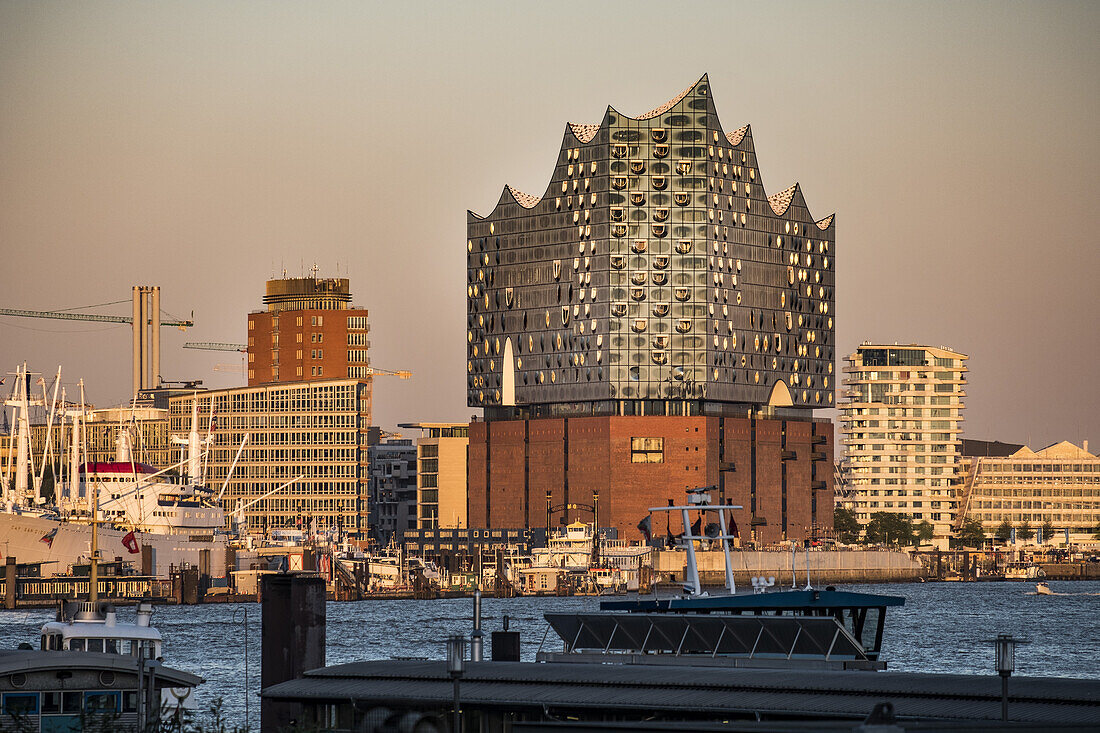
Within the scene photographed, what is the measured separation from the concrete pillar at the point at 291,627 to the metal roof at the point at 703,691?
2.92 metres

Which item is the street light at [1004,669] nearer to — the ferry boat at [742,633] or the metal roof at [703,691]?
the metal roof at [703,691]

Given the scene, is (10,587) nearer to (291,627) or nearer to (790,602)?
(790,602)

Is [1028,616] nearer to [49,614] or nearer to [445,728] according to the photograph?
[49,614]

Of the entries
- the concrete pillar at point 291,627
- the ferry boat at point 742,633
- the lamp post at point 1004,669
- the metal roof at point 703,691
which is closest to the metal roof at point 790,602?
the ferry boat at point 742,633

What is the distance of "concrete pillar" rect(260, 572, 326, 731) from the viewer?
42156mm

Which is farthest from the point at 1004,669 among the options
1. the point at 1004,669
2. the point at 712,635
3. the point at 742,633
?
the point at 712,635

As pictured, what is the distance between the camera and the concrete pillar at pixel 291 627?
138 feet

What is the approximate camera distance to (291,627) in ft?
139

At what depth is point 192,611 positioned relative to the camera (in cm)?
18000

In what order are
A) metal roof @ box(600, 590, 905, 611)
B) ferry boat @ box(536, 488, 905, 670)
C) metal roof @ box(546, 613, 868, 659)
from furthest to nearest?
metal roof @ box(600, 590, 905, 611), metal roof @ box(546, 613, 868, 659), ferry boat @ box(536, 488, 905, 670)

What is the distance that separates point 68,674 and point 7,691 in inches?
46.0

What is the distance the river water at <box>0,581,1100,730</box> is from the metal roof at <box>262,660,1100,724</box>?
1227 inches

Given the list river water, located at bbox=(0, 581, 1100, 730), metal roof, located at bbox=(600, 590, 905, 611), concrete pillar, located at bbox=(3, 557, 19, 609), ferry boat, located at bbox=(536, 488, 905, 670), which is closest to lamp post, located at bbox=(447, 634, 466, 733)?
ferry boat, located at bbox=(536, 488, 905, 670)

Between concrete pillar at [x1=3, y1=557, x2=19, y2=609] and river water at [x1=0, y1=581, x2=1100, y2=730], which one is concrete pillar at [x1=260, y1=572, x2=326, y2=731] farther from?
concrete pillar at [x1=3, y1=557, x2=19, y2=609]
